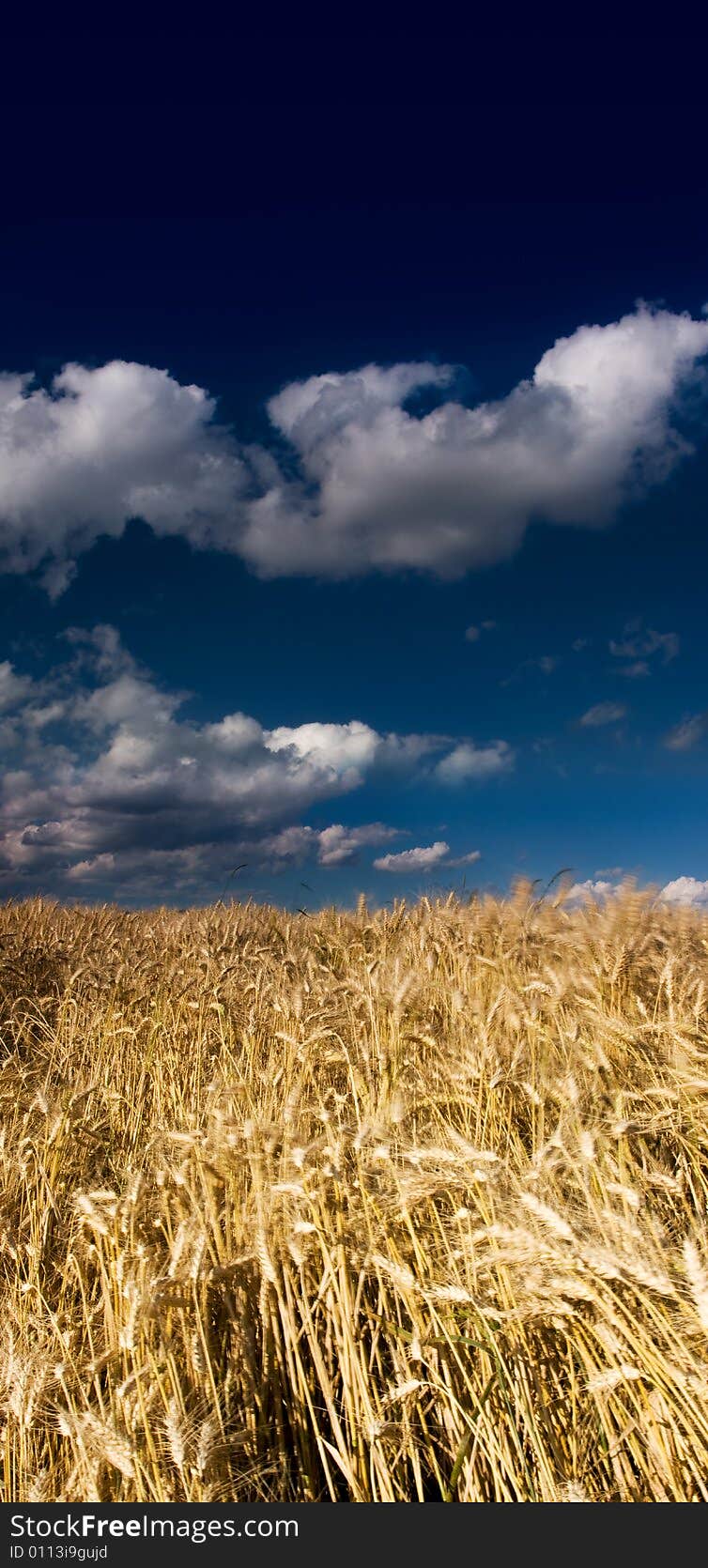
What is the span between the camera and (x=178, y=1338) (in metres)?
2.36

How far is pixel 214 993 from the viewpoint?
542cm

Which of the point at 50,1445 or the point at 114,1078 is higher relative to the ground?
the point at 114,1078

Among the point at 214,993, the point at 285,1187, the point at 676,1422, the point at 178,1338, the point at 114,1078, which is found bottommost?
the point at 676,1422

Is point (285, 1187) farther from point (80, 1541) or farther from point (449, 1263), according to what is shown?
point (80, 1541)

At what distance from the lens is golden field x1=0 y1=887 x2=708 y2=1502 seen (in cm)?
183

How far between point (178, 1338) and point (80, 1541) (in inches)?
26.0

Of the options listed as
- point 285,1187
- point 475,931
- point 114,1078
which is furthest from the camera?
point 475,931

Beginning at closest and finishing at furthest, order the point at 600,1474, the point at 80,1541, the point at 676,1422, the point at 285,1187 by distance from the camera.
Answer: the point at 80,1541 < the point at 676,1422 < the point at 600,1474 < the point at 285,1187

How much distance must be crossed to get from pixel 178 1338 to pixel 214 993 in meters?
3.09

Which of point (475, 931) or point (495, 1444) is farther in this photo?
point (475, 931)

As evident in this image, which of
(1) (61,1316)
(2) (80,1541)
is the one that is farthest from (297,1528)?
(1) (61,1316)

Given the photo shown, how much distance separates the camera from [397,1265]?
7.25ft

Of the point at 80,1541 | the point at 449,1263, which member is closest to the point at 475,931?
the point at 449,1263

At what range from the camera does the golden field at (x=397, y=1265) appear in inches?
72.2
